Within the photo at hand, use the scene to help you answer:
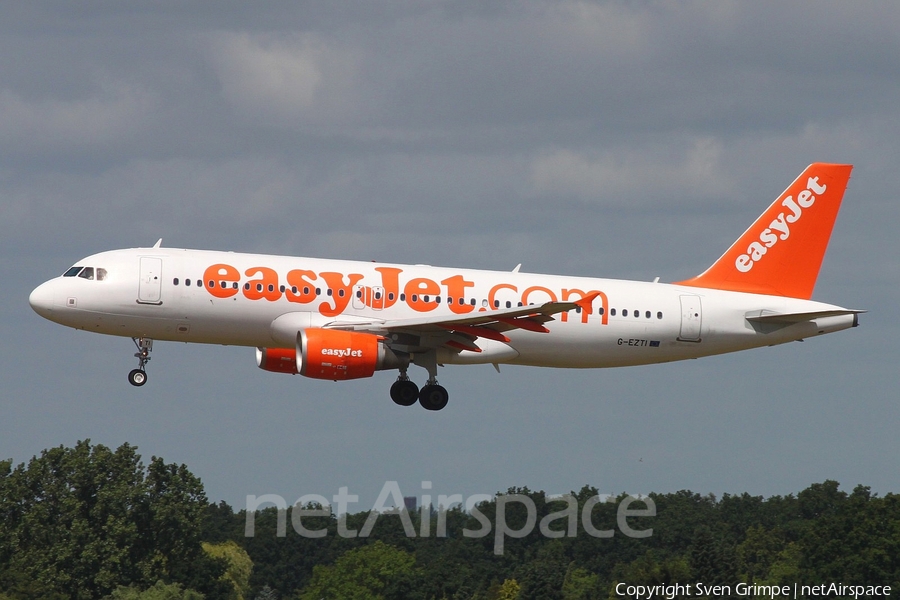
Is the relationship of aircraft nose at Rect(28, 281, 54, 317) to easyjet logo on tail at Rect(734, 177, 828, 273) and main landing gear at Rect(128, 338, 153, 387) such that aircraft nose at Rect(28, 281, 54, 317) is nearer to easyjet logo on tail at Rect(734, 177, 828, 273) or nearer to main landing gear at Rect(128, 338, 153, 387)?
main landing gear at Rect(128, 338, 153, 387)

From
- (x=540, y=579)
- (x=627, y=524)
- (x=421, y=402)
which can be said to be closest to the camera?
(x=421, y=402)

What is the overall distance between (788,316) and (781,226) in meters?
5.32

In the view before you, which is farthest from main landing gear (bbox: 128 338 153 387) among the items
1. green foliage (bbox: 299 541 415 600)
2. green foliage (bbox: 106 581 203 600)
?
green foliage (bbox: 299 541 415 600)

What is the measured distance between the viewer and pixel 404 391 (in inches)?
2056

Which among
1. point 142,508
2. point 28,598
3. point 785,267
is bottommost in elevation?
point 28,598

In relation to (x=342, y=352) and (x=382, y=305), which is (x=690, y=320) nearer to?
(x=382, y=305)

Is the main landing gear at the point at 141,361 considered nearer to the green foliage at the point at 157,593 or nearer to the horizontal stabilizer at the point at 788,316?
the horizontal stabilizer at the point at 788,316

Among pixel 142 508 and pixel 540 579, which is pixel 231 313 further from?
pixel 540 579

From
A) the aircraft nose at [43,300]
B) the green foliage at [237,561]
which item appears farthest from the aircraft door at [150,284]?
the green foliage at [237,561]

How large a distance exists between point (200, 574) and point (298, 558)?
233ft

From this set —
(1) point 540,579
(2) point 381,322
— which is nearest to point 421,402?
(2) point 381,322

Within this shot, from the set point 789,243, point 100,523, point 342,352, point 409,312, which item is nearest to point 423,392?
point 409,312

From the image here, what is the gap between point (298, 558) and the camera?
6934 inches

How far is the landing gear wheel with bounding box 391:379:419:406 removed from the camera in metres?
52.2
